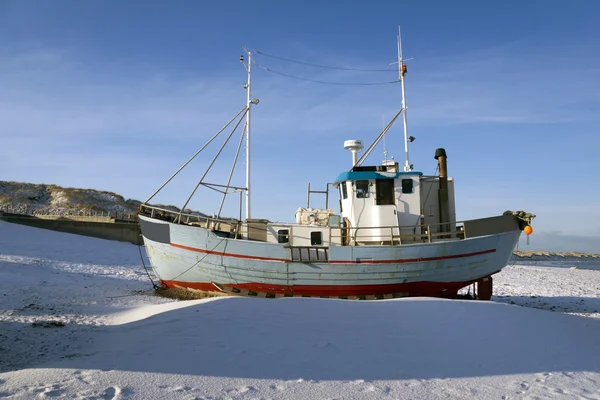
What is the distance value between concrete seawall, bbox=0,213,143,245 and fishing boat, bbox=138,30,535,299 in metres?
15.6

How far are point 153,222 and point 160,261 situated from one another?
54.9 inches

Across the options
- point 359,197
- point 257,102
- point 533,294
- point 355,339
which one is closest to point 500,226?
point 359,197

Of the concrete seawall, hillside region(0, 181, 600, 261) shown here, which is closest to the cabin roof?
the concrete seawall

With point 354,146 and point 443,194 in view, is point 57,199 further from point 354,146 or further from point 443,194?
point 443,194

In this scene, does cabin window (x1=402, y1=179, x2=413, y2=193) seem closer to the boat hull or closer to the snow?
the boat hull

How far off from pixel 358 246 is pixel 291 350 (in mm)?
6351

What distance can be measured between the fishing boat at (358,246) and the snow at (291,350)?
2442mm

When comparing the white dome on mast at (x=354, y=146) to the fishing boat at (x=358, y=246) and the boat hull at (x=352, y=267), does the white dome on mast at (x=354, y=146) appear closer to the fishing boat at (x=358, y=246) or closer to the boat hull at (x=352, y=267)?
the fishing boat at (x=358, y=246)

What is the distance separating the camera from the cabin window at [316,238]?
1270 centimetres

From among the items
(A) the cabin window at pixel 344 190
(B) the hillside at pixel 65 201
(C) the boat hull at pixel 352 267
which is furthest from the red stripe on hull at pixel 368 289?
(B) the hillside at pixel 65 201

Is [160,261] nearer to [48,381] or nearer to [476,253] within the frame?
[48,381]

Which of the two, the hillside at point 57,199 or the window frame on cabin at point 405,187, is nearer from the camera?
the window frame on cabin at point 405,187

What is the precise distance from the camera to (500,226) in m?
12.2

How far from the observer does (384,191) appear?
13188 millimetres
